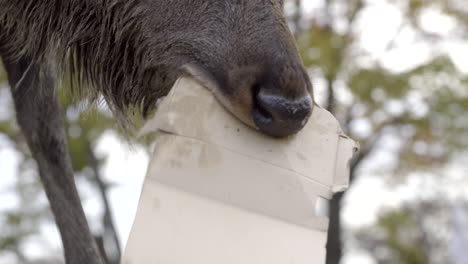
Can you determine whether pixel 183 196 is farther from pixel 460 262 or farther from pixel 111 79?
pixel 460 262

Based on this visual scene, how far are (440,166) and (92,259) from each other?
15966mm

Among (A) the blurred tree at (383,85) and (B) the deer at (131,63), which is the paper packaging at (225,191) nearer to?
(B) the deer at (131,63)

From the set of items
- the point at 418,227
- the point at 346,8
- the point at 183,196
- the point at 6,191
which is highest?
the point at 183,196

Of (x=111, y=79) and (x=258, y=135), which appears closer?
(x=258, y=135)

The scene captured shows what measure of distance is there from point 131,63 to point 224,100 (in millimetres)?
1071

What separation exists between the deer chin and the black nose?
33 mm

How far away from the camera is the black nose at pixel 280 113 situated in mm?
2330

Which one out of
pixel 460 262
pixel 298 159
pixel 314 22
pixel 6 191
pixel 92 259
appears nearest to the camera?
pixel 298 159

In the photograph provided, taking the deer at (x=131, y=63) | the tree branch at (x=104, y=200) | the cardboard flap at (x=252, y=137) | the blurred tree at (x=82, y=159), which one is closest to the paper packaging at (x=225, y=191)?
the cardboard flap at (x=252, y=137)

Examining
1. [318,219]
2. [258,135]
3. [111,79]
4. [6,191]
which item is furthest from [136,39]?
[6,191]

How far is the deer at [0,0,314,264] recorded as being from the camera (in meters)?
2.45

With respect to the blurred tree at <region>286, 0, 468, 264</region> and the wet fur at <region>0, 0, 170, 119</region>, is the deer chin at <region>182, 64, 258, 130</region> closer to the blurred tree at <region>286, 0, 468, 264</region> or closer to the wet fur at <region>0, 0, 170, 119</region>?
the wet fur at <region>0, 0, 170, 119</region>

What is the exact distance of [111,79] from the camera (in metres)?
3.57

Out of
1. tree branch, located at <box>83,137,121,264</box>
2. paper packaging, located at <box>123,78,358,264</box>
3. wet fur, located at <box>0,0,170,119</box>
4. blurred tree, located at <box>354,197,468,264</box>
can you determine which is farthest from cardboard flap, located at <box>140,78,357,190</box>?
blurred tree, located at <box>354,197,468,264</box>
